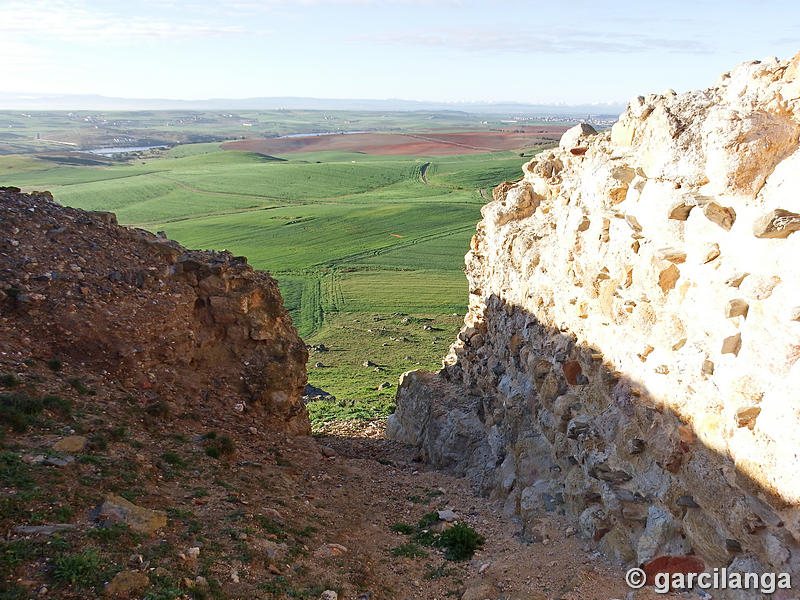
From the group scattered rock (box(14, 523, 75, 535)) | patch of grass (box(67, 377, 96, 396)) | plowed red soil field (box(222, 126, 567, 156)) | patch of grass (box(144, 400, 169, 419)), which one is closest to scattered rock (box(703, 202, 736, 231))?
scattered rock (box(14, 523, 75, 535))

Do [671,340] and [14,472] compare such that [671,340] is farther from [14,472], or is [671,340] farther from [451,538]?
[14,472]

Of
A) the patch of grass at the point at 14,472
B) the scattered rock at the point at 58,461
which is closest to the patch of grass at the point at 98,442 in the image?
the scattered rock at the point at 58,461

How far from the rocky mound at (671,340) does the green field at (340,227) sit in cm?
1375

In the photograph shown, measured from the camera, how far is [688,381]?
9172mm

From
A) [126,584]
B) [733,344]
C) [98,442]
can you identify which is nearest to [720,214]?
[733,344]

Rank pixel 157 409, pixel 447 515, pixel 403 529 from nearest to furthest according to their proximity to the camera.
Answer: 1. pixel 403 529
2. pixel 447 515
3. pixel 157 409

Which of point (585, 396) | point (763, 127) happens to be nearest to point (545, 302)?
point (585, 396)

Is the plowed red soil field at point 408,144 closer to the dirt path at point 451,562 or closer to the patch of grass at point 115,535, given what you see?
the dirt path at point 451,562

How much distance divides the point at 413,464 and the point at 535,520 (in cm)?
686

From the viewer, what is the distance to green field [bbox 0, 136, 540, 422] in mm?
42375

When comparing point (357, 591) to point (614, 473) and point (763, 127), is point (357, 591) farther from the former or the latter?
point (763, 127)

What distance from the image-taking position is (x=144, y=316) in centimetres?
1502

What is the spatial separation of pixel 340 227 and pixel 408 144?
3712 inches

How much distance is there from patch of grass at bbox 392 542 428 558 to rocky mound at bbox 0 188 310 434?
6.01m
